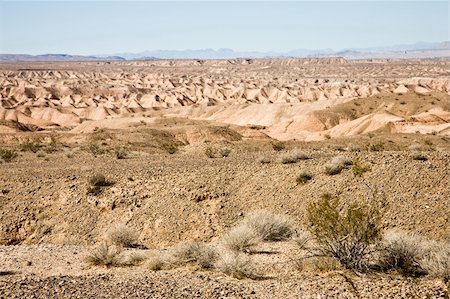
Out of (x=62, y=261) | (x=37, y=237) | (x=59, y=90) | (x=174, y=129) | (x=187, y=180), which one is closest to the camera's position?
(x=62, y=261)

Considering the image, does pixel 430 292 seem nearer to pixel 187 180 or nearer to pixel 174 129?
pixel 187 180

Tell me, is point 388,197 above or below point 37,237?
above

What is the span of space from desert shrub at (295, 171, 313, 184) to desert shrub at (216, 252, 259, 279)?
5.68 m

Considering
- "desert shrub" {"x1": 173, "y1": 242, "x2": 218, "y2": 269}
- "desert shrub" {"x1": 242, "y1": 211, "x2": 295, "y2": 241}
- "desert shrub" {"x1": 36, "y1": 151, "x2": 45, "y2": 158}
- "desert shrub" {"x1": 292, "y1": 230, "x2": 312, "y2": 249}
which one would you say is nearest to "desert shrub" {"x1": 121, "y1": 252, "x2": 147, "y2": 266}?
"desert shrub" {"x1": 173, "y1": 242, "x2": 218, "y2": 269}

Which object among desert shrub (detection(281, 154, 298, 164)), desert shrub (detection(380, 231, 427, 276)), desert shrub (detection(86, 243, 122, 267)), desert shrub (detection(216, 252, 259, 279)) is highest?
desert shrub (detection(281, 154, 298, 164))

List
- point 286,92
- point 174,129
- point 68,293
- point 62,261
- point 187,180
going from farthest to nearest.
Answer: point 286,92
point 174,129
point 187,180
point 62,261
point 68,293

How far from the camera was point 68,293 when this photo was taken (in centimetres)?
819

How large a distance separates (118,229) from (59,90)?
290 feet

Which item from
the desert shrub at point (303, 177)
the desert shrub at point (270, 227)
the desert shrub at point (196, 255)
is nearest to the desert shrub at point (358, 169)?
the desert shrub at point (303, 177)

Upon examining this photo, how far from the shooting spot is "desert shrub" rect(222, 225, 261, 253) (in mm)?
10356

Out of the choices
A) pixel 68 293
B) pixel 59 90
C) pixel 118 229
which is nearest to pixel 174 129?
pixel 118 229

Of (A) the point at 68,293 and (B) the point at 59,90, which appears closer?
(A) the point at 68,293

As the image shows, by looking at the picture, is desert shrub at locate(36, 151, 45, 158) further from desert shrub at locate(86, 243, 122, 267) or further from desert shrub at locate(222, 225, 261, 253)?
desert shrub at locate(222, 225, 261, 253)

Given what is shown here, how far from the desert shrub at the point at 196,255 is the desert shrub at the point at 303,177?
5.29 metres
